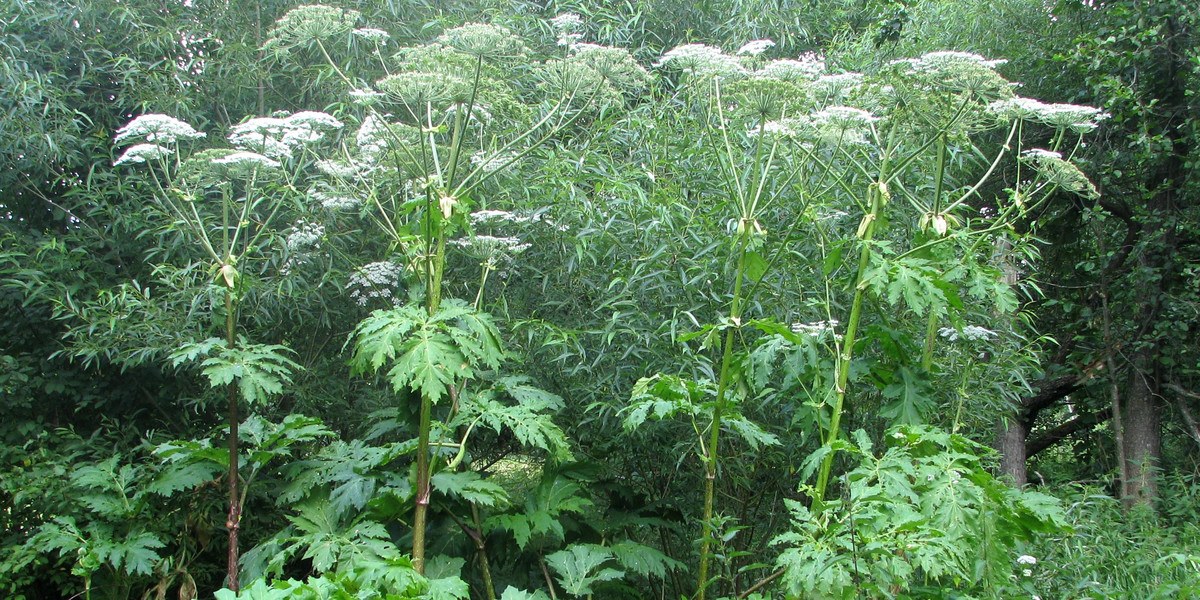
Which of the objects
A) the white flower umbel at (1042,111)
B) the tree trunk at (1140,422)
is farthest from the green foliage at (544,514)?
the tree trunk at (1140,422)

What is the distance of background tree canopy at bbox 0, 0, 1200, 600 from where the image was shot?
9.29 ft

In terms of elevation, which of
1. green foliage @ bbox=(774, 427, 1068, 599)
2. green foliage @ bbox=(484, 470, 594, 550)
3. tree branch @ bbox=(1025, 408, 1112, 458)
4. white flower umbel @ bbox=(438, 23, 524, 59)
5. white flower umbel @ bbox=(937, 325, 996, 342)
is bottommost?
tree branch @ bbox=(1025, 408, 1112, 458)

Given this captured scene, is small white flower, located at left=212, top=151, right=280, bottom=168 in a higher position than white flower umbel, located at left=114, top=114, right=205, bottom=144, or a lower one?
lower

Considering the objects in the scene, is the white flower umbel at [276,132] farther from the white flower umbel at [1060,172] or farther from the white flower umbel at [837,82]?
the white flower umbel at [1060,172]

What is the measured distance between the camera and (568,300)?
12.8ft

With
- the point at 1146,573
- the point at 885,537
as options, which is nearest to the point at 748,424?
the point at 885,537

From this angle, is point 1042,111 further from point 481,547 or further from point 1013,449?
point 1013,449

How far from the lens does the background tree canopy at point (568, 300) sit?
111 inches

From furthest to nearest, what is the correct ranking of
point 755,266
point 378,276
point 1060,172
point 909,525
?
1. point 378,276
2. point 1060,172
3. point 755,266
4. point 909,525

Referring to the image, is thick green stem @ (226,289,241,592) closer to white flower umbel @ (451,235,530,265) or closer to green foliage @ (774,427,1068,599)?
white flower umbel @ (451,235,530,265)

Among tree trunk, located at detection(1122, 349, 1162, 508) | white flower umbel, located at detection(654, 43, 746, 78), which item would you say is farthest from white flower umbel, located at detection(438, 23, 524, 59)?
tree trunk, located at detection(1122, 349, 1162, 508)

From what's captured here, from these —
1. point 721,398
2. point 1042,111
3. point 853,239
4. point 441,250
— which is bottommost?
point 721,398

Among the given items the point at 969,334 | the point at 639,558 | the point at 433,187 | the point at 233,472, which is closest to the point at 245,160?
the point at 433,187

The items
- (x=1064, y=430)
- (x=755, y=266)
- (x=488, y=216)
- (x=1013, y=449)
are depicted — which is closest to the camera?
(x=755, y=266)
